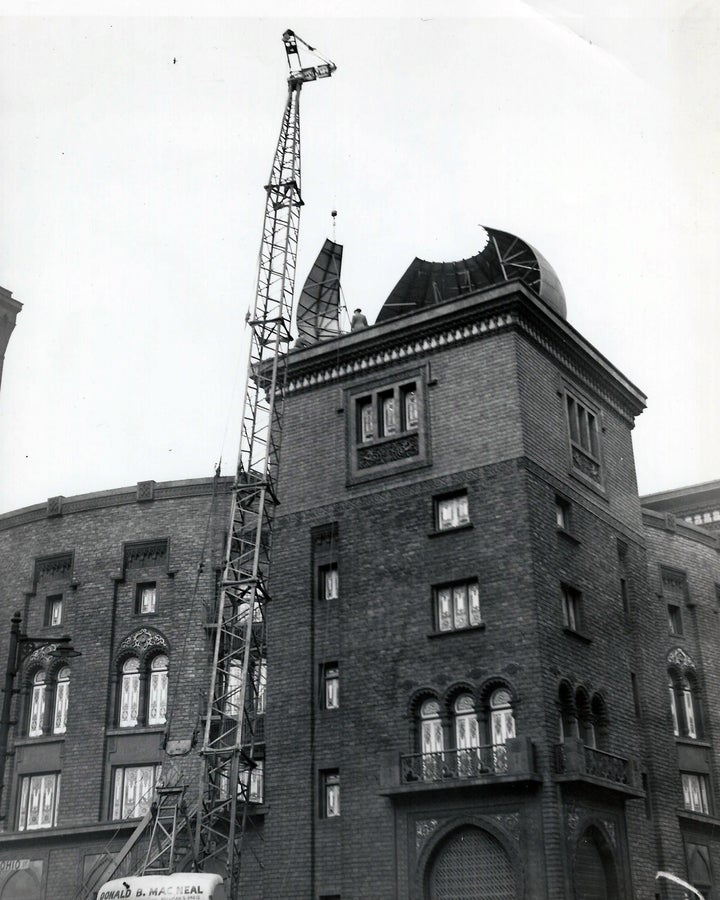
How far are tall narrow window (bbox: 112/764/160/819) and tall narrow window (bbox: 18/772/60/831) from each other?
2.35m

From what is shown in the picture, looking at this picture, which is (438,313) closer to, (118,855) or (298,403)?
(298,403)

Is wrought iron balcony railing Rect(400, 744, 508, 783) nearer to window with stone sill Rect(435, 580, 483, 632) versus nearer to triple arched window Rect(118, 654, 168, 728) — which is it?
window with stone sill Rect(435, 580, 483, 632)

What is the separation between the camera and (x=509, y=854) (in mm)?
31969

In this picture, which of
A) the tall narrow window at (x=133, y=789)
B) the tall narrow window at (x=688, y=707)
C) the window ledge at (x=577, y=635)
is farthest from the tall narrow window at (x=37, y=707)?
the tall narrow window at (x=688, y=707)

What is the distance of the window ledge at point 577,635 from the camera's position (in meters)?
35.4

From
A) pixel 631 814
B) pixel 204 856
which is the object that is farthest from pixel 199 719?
pixel 631 814

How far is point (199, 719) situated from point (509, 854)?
11.8m

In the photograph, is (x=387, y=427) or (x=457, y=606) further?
(x=387, y=427)

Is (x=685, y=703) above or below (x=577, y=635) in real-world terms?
above

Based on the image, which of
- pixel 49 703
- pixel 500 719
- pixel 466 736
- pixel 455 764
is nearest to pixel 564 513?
pixel 500 719

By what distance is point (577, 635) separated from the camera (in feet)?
118

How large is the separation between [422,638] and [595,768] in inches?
244

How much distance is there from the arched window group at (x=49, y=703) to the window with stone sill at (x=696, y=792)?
73.2ft

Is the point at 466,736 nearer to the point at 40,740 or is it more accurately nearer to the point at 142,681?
the point at 142,681
